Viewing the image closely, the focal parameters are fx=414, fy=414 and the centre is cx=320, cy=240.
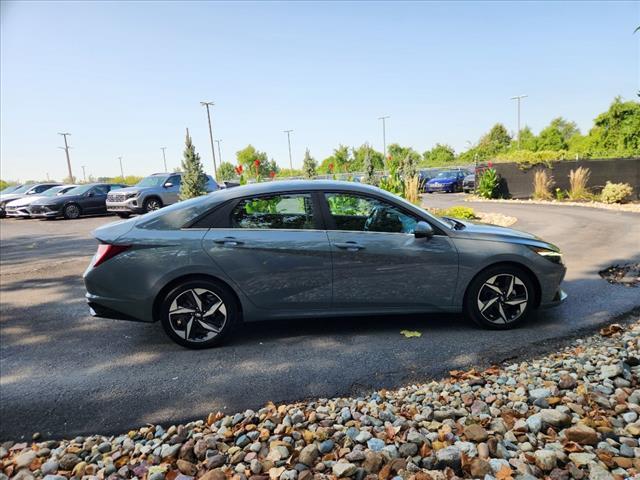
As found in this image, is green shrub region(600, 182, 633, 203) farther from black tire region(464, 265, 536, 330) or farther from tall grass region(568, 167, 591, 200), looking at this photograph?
black tire region(464, 265, 536, 330)

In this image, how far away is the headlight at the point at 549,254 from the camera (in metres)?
4.14

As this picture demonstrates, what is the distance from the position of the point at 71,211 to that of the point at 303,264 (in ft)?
59.3

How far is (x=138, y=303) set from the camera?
3814mm

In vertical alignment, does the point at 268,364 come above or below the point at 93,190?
below

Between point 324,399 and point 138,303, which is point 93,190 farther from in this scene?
point 324,399

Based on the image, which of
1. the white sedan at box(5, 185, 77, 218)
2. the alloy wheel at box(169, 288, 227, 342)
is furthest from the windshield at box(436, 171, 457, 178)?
the alloy wheel at box(169, 288, 227, 342)

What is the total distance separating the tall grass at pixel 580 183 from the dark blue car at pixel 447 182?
449 inches

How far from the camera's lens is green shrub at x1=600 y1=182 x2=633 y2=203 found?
1541 cm

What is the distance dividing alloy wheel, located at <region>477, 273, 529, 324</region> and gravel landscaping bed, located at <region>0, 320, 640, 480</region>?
1086 millimetres

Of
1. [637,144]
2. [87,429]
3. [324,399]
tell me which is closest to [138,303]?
[87,429]

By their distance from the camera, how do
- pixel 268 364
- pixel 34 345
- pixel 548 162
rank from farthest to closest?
pixel 548 162, pixel 34 345, pixel 268 364

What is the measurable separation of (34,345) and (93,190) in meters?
16.7

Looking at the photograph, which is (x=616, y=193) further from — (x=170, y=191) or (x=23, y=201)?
(x=23, y=201)

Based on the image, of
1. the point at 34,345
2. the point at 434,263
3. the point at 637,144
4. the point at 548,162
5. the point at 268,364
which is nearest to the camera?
the point at 268,364
